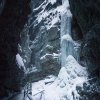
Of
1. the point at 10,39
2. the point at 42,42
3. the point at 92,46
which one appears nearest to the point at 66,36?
the point at 42,42

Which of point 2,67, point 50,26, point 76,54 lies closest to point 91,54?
point 2,67

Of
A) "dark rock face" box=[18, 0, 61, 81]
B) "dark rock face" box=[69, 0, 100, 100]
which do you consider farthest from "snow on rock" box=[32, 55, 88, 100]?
"dark rock face" box=[69, 0, 100, 100]

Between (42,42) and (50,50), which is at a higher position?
(42,42)

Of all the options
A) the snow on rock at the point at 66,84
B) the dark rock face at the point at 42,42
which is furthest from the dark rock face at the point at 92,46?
the dark rock face at the point at 42,42

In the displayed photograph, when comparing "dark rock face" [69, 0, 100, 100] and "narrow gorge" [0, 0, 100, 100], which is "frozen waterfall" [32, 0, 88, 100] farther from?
"dark rock face" [69, 0, 100, 100]

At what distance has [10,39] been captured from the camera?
1139 cm

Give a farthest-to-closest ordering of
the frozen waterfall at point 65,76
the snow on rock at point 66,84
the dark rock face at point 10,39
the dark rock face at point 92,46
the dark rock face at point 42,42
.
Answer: the dark rock face at point 42,42 → the frozen waterfall at point 65,76 → the snow on rock at point 66,84 → the dark rock face at point 92,46 → the dark rock face at point 10,39

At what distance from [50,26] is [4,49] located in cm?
1649

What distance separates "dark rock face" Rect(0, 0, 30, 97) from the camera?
1028cm

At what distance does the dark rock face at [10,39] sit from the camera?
10281 millimetres

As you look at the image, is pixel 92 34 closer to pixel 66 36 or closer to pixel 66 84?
pixel 66 84

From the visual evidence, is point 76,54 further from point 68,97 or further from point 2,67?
point 2,67

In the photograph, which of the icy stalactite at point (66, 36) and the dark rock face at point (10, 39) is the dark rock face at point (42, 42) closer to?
the icy stalactite at point (66, 36)

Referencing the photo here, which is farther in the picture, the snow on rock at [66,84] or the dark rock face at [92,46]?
the snow on rock at [66,84]
